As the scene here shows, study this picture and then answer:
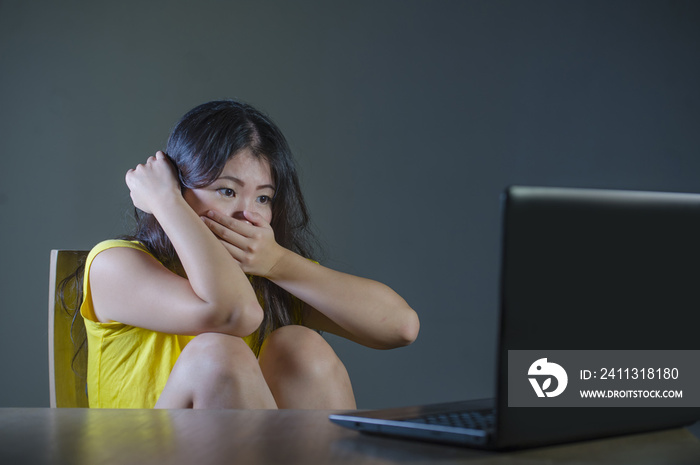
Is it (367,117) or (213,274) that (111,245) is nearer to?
(213,274)

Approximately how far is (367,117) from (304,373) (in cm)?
187

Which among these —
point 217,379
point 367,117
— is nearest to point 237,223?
point 217,379

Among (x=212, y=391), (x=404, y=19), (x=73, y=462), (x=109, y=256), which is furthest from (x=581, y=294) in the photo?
(x=404, y=19)

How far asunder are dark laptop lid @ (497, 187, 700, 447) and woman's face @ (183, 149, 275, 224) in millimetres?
915

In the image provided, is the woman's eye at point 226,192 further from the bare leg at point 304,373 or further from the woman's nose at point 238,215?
the bare leg at point 304,373

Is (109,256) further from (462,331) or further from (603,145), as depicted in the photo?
(603,145)

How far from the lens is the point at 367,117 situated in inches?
109

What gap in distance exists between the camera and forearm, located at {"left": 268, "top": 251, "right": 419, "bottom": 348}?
3.96ft

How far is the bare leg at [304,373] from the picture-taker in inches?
40.6

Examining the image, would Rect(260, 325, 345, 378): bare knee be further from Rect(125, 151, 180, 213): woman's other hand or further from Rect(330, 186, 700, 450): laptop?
Rect(330, 186, 700, 450): laptop

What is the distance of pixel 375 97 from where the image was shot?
2771 mm

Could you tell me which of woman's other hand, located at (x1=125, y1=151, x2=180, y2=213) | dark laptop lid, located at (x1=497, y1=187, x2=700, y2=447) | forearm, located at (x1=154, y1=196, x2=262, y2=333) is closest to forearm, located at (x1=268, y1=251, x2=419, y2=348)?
forearm, located at (x1=154, y1=196, x2=262, y2=333)

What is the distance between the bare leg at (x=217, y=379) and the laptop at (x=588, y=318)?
40cm

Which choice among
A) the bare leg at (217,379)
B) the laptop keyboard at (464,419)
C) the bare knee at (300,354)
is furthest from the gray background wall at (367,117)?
the laptop keyboard at (464,419)
